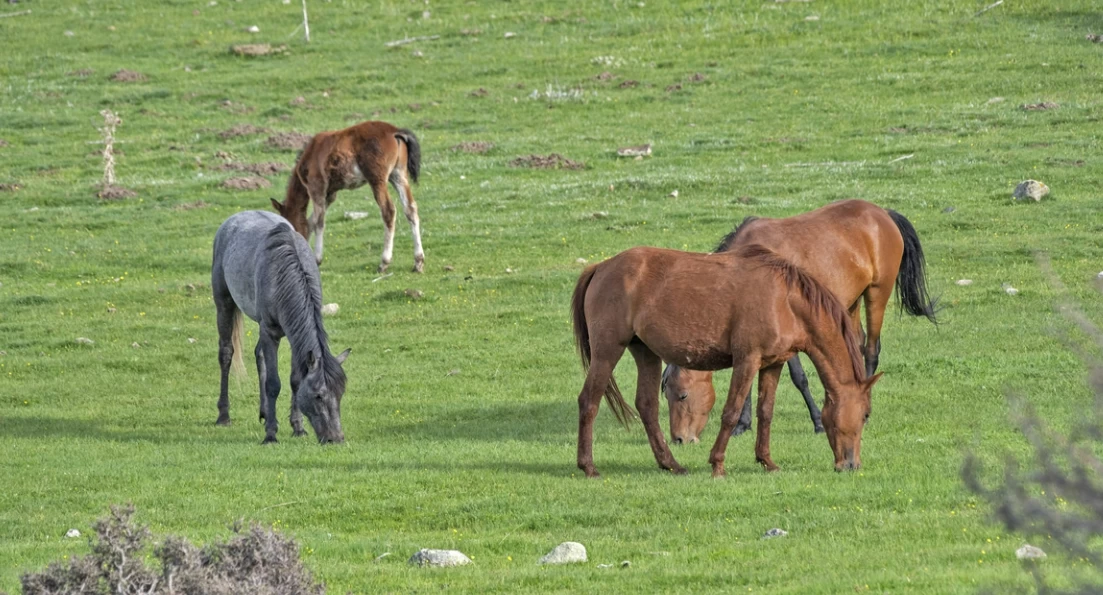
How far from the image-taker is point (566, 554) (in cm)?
795

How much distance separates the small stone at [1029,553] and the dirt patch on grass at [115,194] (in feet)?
74.9

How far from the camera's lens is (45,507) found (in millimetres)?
10203

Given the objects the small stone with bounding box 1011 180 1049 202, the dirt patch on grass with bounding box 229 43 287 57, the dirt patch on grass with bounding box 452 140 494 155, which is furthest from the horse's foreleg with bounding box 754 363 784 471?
the dirt patch on grass with bounding box 229 43 287 57

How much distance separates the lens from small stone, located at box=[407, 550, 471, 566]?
7.89 m

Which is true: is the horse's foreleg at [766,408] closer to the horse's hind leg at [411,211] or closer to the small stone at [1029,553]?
the small stone at [1029,553]

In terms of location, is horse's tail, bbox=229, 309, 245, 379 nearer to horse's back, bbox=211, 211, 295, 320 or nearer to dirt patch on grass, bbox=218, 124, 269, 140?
horse's back, bbox=211, 211, 295, 320

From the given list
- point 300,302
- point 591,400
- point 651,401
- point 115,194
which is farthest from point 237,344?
point 115,194

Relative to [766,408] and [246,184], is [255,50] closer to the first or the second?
[246,184]

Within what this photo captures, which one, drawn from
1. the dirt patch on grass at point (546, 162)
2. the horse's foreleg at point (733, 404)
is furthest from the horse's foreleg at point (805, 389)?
the dirt patch on grass at point (546, 162)

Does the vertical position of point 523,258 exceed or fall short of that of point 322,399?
it falls short

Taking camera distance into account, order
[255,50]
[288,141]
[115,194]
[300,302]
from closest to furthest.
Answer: [300,302]
[115,194]
[288,141]
[255,50]

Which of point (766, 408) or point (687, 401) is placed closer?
point (766, 408)

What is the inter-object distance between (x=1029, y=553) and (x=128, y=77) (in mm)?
33532

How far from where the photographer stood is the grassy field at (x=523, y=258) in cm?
883
